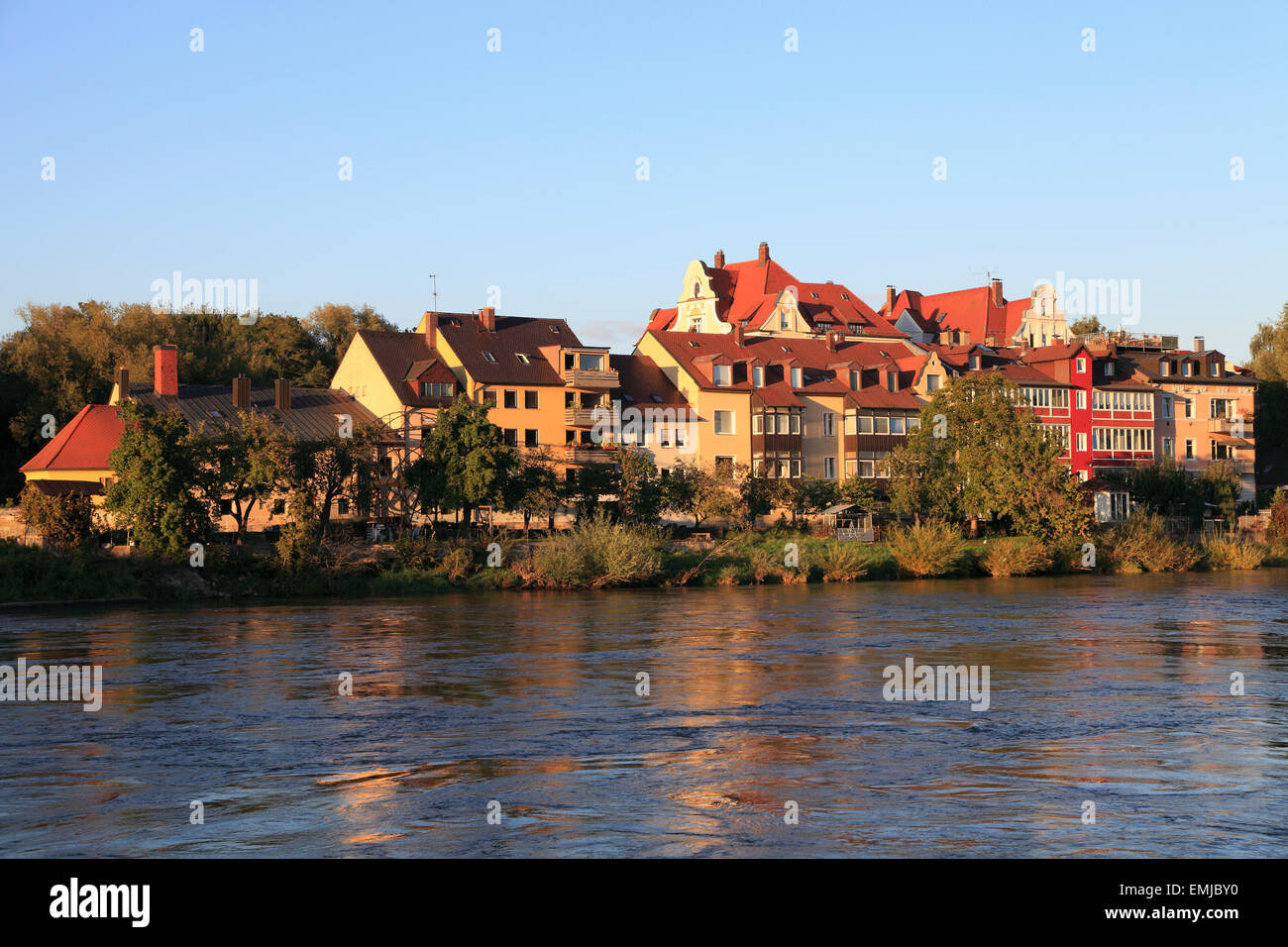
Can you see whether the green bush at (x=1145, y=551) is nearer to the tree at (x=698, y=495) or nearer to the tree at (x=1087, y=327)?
the tree at (x=698, y=495)

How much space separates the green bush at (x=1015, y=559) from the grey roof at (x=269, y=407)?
32.1 m

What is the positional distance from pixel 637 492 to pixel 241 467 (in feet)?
69.3

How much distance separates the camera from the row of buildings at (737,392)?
79750 millimetres

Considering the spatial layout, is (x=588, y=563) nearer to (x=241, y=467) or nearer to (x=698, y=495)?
(x=698, y=495)

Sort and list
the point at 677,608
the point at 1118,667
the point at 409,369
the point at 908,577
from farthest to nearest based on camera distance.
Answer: the point at 409,369 < the point at 908,577 < the point at 677,608 < the point at 1118,667

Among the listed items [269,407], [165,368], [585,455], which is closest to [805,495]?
[585,455]

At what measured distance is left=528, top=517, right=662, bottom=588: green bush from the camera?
59.5 metres

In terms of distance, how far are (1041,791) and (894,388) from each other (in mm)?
82425

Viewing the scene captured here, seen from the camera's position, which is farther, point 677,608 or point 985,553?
point 985,553

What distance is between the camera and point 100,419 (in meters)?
71.8

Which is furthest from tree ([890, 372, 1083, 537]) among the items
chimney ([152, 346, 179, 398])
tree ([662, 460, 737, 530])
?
chimney ([152, 346, 179, 398])

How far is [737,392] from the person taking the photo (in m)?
90.2

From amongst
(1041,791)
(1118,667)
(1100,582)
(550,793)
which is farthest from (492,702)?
(1100,582)
